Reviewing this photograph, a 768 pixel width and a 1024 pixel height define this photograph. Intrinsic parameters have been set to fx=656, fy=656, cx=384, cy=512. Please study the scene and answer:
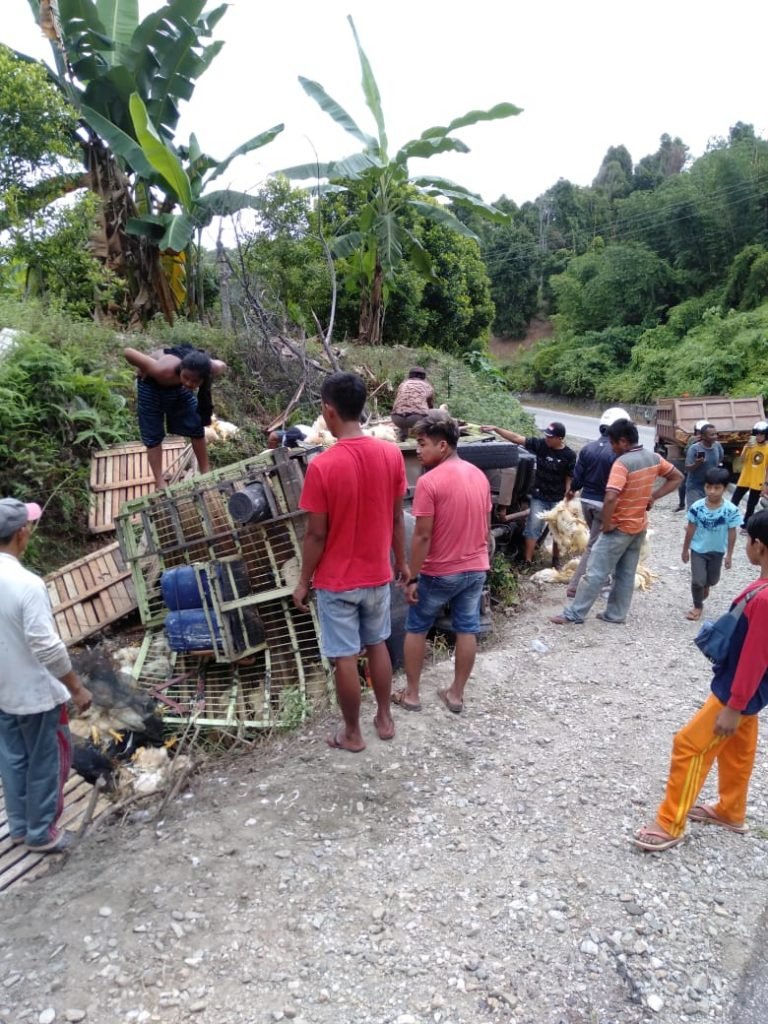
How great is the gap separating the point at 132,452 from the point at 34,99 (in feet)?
18.2

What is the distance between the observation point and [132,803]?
330 cm

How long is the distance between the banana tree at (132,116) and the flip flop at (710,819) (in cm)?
1046

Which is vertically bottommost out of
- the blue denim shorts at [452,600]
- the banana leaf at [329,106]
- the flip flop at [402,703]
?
the flip flop at [402,703]

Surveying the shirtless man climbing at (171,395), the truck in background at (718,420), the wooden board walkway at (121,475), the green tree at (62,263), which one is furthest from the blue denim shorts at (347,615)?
the truck in background at (718,420)

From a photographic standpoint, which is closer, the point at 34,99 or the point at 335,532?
the point at 335,532

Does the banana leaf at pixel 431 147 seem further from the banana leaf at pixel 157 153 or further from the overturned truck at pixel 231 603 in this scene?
the overturned truck at pixel 231 603

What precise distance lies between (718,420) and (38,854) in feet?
38.5

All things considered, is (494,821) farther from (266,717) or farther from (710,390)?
(710,390)

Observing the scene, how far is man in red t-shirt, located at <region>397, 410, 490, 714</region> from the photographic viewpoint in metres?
3.58

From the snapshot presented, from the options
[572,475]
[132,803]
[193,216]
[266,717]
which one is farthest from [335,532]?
[193,216]

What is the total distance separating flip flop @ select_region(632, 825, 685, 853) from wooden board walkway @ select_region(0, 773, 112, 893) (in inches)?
101

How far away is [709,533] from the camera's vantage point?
5457 mm

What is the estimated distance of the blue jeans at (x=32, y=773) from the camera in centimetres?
290

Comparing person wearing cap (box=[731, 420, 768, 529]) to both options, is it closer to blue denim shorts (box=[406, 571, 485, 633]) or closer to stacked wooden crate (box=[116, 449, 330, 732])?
blue denim shorts (box=[406, 571, 485, 633])
